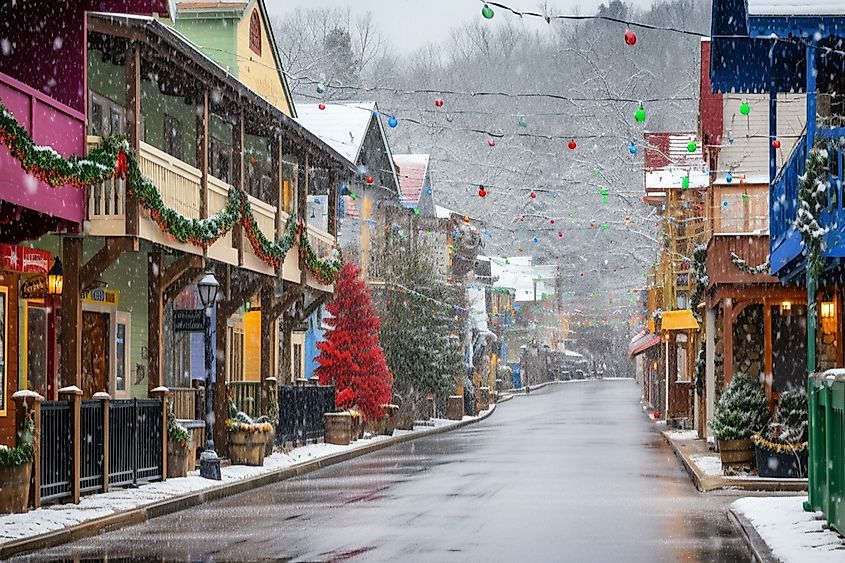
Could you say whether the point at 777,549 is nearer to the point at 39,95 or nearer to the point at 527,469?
the point at 39,95

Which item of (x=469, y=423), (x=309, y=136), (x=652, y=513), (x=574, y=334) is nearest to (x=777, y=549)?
(x=652, y=513)

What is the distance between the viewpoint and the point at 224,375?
26297 mm

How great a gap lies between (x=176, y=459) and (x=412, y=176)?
4117 cm

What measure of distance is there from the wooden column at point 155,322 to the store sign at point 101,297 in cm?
144

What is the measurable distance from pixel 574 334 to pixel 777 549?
427 ft

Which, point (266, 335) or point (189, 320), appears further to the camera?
point (266, 335)

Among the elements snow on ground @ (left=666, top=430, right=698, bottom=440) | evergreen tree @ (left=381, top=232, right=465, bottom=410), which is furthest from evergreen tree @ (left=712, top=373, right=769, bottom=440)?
evergreen tree @ (left=381, top=232, right=465, bottom=410)

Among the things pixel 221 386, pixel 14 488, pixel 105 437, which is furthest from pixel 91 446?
pixel 221 386

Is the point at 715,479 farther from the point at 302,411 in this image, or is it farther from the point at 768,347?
the point at 302,411

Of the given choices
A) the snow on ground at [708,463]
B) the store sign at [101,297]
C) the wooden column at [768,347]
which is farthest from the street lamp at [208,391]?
the wooden column at [768,347]

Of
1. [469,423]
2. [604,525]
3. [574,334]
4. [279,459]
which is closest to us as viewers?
[604,525]

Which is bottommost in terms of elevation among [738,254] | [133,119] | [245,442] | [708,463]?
[708,463]

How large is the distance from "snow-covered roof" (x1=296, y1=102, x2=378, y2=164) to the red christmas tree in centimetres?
1093

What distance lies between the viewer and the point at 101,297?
25.6 meters
